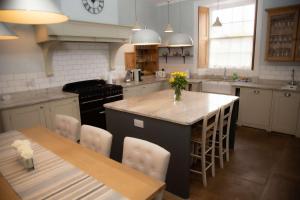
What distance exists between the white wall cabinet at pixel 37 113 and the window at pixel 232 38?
140 inches

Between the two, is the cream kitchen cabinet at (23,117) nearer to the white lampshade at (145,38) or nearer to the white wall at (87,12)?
the white wall at (87,12)

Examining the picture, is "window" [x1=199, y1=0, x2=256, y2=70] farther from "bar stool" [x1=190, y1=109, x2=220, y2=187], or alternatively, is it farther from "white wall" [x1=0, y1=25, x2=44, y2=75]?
"white wall" [x1=0, y1=25, x2=44, y2=75]

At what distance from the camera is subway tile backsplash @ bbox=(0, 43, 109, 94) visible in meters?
3.57

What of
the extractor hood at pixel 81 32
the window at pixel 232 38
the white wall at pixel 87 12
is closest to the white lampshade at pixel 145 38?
the extractor hood at pixel 81 32

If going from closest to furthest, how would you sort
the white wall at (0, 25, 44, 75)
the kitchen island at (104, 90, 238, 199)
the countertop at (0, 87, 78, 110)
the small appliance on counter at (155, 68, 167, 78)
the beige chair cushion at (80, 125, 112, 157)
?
the beige chair cushion at (80, 125, 112, 157), the kitchen island at (104, 90, 238, 199), the countertop at (0, 87, 78, 110), the white wall at (0, 25, 44, 75), the small appliance on counter at (155, 68, 167, 78)

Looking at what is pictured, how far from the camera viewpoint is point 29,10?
101cm

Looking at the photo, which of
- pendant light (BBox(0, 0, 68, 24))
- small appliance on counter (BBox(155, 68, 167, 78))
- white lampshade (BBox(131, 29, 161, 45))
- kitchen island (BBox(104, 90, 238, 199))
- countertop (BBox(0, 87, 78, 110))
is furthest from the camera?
small appliance on counter (BBox(155, 68, 167, 78))

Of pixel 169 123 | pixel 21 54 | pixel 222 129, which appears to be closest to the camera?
pixel 169 123

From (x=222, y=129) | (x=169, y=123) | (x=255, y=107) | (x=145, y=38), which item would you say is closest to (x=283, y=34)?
(x=255, y=107)

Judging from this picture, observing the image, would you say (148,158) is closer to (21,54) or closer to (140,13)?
(21,54)

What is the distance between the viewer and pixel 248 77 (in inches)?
187

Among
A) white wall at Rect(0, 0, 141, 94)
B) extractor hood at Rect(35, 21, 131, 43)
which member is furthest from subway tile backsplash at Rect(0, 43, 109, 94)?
extractor hood at Rect(35, 21, 131, 43)

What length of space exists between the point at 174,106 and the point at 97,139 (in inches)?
45.4

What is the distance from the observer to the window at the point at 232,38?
471 centimetres
